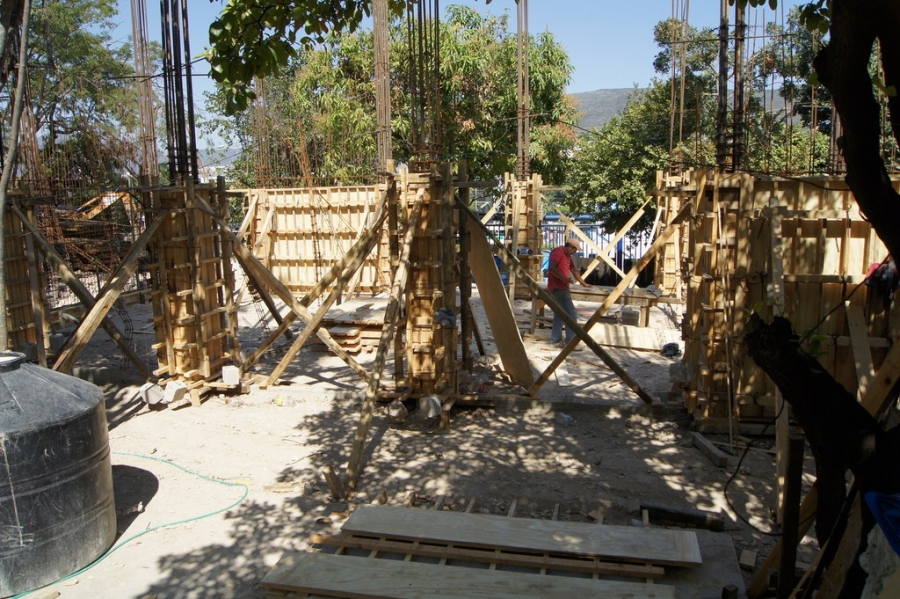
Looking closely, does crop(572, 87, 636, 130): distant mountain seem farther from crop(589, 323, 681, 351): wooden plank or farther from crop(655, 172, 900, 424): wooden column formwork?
crop(655, 172, 900, 424): wooden column formwork

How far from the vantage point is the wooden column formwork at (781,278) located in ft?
23.4

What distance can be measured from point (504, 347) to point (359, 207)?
28.7ft

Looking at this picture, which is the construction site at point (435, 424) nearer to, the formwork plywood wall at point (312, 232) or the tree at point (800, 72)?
the formwork plywood wall at point (312, 232)

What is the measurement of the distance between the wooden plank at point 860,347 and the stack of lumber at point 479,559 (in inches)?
100

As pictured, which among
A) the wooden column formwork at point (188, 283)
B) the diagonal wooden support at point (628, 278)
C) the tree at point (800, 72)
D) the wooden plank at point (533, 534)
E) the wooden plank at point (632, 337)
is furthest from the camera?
the tree at point (800, 72)

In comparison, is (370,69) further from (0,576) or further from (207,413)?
(0,576)

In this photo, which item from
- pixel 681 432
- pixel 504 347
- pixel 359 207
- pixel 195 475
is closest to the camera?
pixel 195 475

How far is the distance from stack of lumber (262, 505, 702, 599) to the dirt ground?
0.52 meters

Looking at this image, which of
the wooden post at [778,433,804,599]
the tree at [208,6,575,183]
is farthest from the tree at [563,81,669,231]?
the wooden post at [778,433,804,599]

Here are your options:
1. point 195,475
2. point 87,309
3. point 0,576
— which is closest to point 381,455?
point 195,475

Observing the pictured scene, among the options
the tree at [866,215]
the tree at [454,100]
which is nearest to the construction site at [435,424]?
the tree at [866,215]

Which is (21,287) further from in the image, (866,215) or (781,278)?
(866,215)

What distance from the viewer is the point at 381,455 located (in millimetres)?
7723

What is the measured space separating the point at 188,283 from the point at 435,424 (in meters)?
3.72
